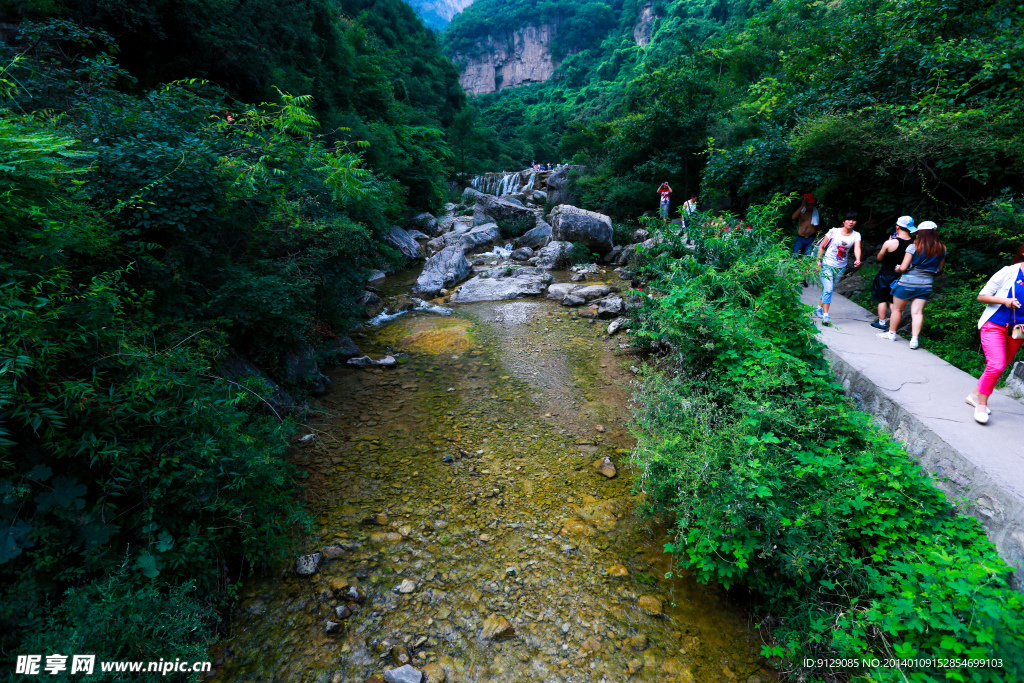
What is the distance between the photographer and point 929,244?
15.7 feet

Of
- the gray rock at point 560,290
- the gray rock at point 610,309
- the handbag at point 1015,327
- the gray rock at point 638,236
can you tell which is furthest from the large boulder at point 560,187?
the handbag at point 1015,327

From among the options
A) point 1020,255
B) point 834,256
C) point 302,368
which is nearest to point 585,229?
point 834,256

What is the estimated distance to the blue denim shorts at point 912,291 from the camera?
489 cm

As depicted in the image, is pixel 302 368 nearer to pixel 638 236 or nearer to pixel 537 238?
pixel 537 238

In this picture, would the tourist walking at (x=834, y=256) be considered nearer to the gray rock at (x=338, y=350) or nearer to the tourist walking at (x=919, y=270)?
the tourist walking at (x=919, y=270)

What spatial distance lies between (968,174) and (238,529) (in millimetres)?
10212

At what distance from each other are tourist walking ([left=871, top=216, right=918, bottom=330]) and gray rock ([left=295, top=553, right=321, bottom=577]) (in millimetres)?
7189

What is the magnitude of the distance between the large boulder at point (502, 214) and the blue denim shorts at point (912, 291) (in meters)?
16.4

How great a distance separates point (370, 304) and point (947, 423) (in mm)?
9657

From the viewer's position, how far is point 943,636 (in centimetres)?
217

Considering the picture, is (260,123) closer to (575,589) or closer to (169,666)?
(169,666)

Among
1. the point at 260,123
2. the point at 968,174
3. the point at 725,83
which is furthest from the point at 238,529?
the point at 725,83

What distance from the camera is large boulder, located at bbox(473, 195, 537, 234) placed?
20438 mm

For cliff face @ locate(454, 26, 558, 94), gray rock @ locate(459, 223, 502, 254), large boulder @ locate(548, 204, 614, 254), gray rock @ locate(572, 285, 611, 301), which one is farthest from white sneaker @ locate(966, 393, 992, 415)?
cliff face @ locate(454, 26, 558, 94)
